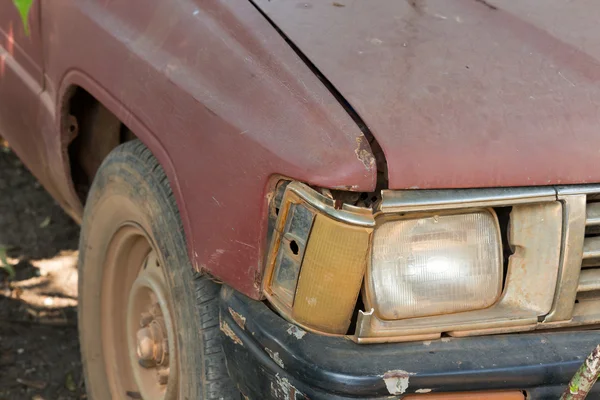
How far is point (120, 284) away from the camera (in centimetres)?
256

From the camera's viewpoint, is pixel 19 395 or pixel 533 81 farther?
pixel 19 395

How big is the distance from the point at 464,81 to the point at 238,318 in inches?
29.5

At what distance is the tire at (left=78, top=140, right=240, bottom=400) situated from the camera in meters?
1.95

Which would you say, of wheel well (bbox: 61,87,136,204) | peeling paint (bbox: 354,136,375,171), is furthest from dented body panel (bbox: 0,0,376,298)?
wheel well (bbox: 61,87,136,204)

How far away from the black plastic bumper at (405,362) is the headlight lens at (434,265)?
0.08 meters

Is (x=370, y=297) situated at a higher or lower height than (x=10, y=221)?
higher

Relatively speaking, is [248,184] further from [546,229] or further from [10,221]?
[10,221]

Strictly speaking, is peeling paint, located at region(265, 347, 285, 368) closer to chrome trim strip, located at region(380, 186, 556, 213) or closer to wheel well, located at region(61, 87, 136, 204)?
chrome trim strip, located at region(380, 186, 556, 213)

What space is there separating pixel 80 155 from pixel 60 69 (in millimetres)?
384

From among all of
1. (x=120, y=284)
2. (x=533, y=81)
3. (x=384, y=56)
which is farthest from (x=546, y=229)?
(x=120, y=284)

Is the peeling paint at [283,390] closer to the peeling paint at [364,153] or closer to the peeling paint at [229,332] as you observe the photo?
the peeling paint at [229,332]

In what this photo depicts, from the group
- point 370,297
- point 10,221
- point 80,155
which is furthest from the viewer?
point 10,221

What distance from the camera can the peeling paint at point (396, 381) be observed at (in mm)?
1553

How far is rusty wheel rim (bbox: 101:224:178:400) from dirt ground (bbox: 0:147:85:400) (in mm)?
575
